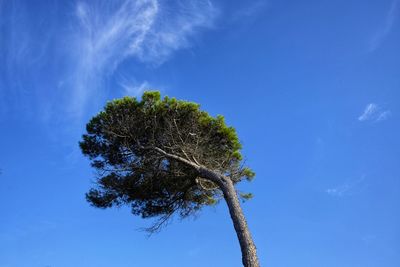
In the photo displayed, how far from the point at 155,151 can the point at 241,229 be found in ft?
13.2

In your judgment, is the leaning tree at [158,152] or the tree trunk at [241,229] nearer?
the tree trunk at [241,229]

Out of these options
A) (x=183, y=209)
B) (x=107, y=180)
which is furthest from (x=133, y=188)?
(x=183, y=209)

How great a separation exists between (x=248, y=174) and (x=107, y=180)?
194 inches

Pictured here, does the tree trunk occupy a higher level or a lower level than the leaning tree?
lower

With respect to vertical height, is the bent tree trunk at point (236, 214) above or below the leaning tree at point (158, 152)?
below

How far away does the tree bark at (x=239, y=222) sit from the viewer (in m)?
10.9

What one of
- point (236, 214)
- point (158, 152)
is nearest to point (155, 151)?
point (158, 152)

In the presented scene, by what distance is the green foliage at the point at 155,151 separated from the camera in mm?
14164

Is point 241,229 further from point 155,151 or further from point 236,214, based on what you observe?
point 155,151

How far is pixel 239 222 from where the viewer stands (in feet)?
38.6

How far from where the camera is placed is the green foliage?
1416 centimetres

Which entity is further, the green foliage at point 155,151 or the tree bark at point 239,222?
the green foliage at point 155,151

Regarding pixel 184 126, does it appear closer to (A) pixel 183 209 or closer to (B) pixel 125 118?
(B) pixel 125 118

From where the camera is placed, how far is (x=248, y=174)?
15680mm
